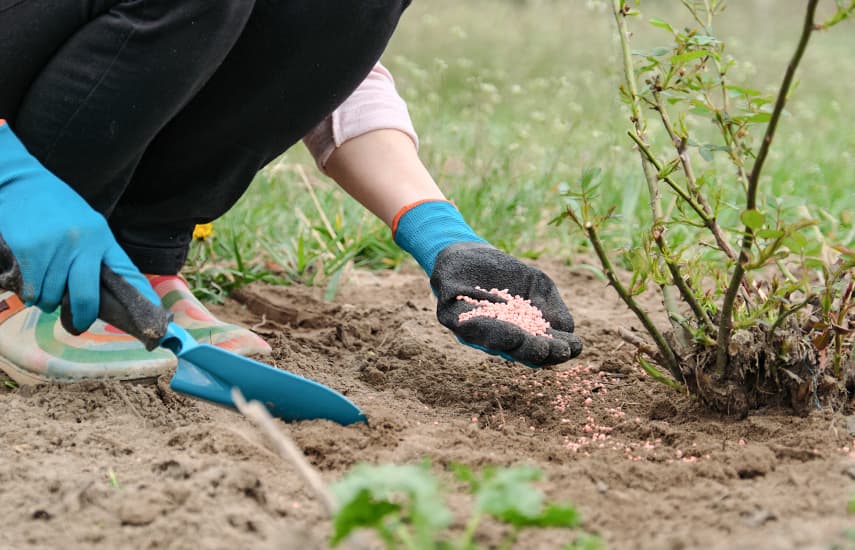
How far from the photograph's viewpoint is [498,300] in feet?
6.03

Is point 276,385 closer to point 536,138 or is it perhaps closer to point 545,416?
point 545,416

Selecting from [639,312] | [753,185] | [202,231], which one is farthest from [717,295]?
[202,231]

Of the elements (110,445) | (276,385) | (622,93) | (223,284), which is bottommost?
(223,284)

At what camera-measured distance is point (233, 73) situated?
1.85 meters

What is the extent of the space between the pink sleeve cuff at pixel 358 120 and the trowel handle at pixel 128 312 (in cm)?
69

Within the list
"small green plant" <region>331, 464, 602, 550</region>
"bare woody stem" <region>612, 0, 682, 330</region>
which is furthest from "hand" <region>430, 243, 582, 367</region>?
"small green plant" <region>331, 464, 602, 550</region>

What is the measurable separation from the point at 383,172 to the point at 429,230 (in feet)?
0.60

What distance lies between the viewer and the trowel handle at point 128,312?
4.69 ft

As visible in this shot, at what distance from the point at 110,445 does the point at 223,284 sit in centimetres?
108

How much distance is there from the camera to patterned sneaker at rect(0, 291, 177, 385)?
5.66 ft

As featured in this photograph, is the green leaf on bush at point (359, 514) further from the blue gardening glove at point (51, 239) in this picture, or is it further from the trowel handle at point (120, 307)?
the blue gardening glove at point (51, 239)

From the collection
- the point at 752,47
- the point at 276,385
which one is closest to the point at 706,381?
the point at 276,385

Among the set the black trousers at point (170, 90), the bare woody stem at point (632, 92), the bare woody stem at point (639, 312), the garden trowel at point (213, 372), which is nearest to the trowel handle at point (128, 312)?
the garden trowel at point (213, 372)

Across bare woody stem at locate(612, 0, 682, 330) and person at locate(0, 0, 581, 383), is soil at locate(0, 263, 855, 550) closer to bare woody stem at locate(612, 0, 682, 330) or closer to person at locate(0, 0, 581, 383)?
person at locate(0, 0, 581, 383)
